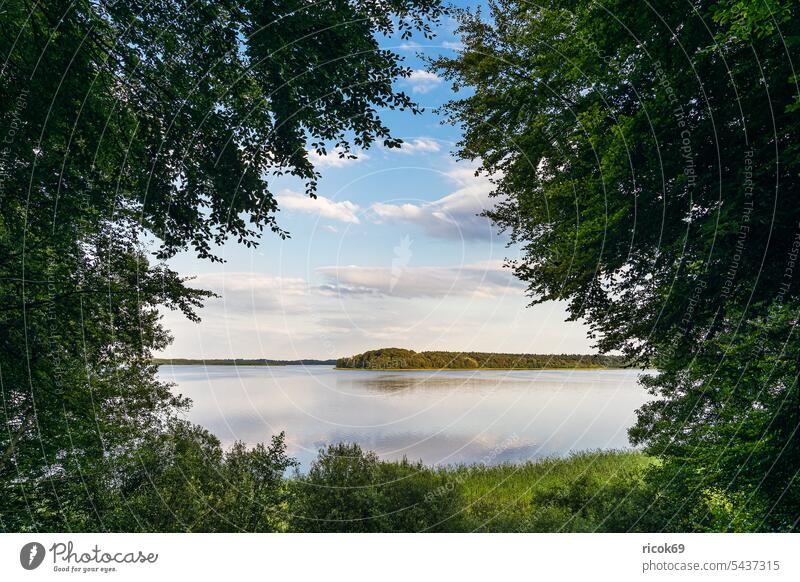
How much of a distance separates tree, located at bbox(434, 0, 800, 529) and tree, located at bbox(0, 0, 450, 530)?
3838 millimetres

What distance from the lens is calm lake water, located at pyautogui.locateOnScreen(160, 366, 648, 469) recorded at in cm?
783

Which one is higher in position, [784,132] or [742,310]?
[784,132]

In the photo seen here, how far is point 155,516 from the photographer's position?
736cm

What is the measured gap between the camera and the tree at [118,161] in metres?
5.78

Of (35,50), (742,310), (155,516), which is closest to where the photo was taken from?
(35,50)

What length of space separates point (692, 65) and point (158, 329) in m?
10.6

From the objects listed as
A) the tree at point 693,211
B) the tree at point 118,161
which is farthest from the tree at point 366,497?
the tree at point 693,211

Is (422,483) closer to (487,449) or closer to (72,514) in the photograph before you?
(487,449)

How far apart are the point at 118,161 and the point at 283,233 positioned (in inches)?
120

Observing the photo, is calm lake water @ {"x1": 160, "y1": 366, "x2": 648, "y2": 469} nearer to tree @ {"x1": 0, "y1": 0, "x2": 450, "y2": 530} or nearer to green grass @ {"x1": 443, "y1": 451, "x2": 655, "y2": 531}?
green grass @ {"x1": 443, "y1": 451, "x2": 655, "y2": 531}

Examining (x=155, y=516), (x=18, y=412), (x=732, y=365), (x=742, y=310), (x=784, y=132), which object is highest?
(x=784, y=132)

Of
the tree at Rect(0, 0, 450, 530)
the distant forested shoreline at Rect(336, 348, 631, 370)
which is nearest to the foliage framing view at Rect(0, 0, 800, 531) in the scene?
the tree at Rect(0, 0, 450, 530)
